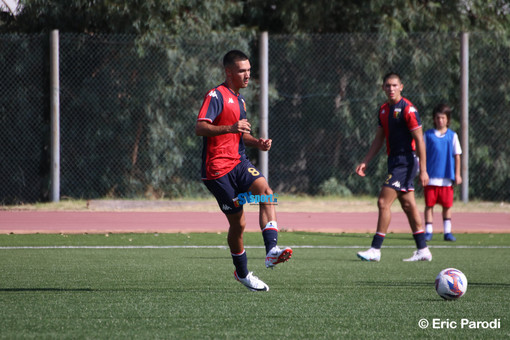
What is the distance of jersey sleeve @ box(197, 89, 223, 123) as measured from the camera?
19.6 ft

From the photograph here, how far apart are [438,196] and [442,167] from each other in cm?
44

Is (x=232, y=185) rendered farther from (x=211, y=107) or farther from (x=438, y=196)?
(x=438, y=196)

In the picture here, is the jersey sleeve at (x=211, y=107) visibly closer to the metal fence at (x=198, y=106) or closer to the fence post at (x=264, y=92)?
the fence post at (x=264, y=92)

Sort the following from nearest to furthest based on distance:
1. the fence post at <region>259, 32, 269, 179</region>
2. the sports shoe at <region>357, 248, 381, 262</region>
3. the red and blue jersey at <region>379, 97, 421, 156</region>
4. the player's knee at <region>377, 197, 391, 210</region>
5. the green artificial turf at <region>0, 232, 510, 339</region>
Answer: the green artificial turf at <region>0, 232, 510, 339</region> → the sports shoe at <region>357, 248, 381, 262</region> → the red and blue jersey at <region>379, 97, 421, 156</region> → the player's knee at <region>377, 197, 391, 210</region> → the fence post at <region>259, 32, 269, 179</region>

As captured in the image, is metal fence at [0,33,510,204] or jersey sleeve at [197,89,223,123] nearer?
jersey sleeve at [197,89,223,123]

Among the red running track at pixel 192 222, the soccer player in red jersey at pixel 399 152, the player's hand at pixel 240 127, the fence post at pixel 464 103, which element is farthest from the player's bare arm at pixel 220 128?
the fence post at pixel 464 103

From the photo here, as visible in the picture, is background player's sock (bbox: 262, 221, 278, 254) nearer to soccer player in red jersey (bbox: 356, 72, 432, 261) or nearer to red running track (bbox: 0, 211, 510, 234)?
soccer player in red jersey (bbox: 356, 72, 432, 261)

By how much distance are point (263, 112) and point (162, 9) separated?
3258 mm

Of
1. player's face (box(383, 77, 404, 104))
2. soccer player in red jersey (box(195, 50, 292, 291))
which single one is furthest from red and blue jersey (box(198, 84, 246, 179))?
player's face (box(383, 77, 404, 104))

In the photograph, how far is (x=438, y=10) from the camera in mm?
17812

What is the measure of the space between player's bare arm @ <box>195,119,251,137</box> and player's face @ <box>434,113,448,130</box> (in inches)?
247

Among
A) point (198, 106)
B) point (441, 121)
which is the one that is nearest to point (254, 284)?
point (441, 121)

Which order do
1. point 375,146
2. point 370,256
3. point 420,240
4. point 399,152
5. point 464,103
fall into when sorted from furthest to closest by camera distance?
point 464,103 → point 375,146 → point 420,240 → point 399,152 → point 370,256

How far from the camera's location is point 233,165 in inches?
242
